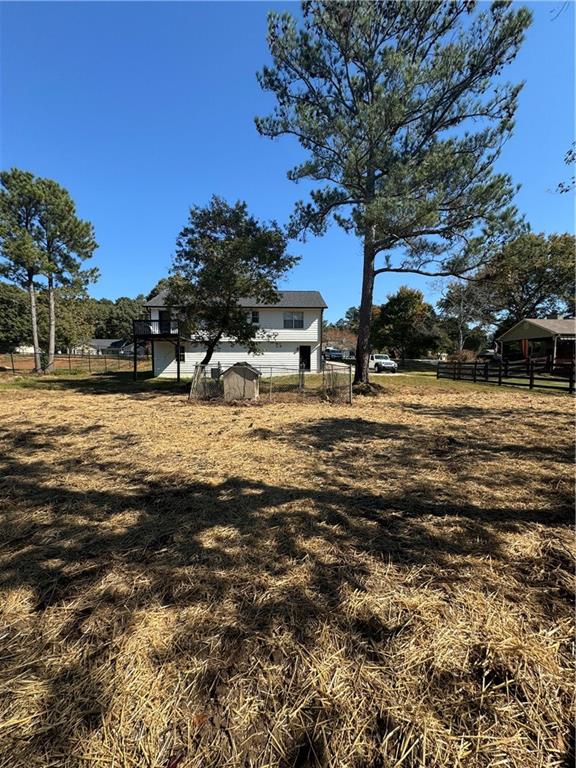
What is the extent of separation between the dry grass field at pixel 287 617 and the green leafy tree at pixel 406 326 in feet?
120

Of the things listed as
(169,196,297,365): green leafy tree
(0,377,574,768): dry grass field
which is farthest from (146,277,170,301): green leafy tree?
(0,377,574,768): dry grass field

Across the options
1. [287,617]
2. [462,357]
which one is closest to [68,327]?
[462,357]

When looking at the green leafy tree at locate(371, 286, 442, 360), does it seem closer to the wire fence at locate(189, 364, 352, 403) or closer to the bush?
the bush

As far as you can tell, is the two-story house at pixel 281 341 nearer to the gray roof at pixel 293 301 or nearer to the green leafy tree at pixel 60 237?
the gray roof at pixel 293 301

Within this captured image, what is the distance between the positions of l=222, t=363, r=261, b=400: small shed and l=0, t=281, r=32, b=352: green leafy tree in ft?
169

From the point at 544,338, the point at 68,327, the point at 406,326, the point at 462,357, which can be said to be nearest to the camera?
the point at 544,338

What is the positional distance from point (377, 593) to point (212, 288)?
1409 cm

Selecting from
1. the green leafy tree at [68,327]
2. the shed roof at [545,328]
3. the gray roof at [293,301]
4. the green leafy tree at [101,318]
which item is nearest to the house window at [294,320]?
the gray roof at [293,301]

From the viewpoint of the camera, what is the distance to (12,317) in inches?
1967

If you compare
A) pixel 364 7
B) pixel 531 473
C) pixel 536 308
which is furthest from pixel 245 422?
pixel 536 308

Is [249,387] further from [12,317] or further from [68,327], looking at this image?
[12,317]

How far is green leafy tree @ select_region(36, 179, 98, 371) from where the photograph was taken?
23734 millimetres

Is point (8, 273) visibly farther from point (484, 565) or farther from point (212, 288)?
point (484, 565)

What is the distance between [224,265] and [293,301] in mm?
13139
